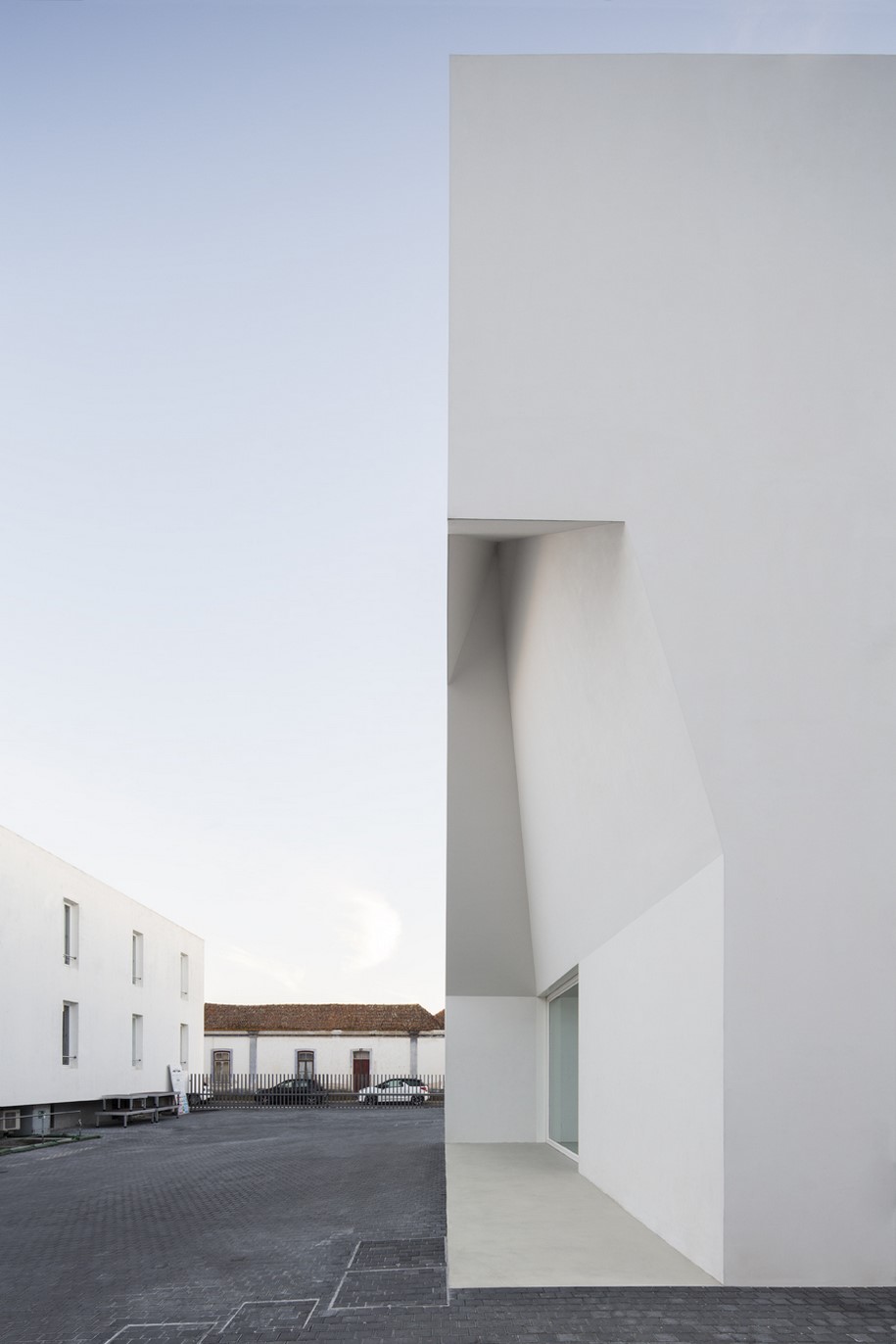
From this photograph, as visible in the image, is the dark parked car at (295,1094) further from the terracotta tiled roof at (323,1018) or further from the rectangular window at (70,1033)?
the rectangular window at (70,1033)

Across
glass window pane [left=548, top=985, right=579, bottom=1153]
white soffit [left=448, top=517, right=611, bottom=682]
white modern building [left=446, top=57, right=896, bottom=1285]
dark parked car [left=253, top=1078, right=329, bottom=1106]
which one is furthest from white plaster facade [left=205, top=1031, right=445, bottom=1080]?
white modern building [left=446, top=57, right=896, bottom=1285]

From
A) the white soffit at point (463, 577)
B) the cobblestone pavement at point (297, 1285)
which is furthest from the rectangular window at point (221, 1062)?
the white soffit at point (463, 577)

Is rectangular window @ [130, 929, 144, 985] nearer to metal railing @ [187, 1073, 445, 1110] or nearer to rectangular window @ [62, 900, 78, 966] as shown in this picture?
metal railing @ [187, 1073, 445, 1110]

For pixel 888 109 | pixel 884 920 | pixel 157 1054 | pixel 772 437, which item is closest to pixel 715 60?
pixel 888 109

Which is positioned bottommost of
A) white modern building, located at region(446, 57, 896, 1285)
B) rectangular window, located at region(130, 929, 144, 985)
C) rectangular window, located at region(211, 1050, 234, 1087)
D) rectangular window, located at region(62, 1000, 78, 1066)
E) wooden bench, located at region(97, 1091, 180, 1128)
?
rectangular window, located at region(211, 1050, 234, 1087)

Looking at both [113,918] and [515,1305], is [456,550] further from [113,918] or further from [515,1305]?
[113,918]

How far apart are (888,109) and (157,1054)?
105 feet

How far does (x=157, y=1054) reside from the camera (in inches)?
1310

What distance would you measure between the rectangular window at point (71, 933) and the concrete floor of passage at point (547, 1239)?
1698 cm

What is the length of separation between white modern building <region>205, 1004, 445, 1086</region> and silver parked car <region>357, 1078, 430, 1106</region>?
11.8 ft

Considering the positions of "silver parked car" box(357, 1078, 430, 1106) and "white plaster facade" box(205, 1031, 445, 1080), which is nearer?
"silver parked car" box(357, 1078, 430, 1106)

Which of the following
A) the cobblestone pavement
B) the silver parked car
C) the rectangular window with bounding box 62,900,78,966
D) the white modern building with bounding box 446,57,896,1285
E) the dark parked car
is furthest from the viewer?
the silver parked car

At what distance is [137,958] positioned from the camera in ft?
105

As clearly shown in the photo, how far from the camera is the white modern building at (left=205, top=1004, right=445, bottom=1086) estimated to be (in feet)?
139
